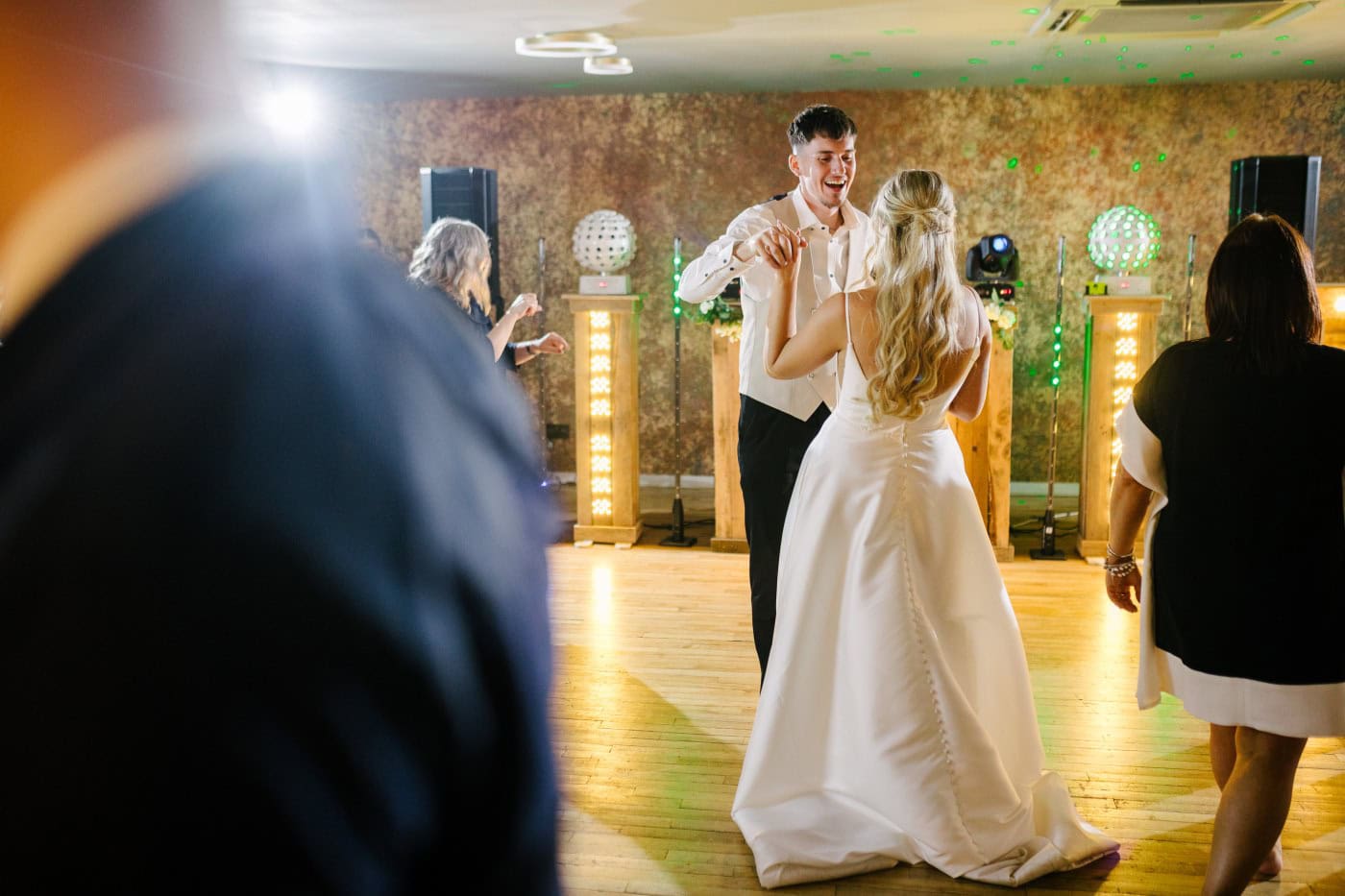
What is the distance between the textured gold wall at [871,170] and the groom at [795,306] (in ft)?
12.1

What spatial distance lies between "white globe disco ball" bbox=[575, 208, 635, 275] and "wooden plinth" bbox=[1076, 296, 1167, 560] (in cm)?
251

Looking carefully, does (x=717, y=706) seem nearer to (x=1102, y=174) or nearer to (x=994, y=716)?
(x=994, y=716)

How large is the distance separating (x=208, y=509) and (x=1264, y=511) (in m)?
2.05

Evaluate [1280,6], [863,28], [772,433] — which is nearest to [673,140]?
[863,28]

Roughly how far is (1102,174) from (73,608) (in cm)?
703

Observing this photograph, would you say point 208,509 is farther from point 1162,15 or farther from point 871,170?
point 871,170

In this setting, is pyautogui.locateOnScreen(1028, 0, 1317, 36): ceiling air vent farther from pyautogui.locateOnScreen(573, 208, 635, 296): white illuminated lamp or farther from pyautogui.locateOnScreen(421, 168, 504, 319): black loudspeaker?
pyautogui.locateOnScreen(421, 168, 504, 319): black loudspeaker

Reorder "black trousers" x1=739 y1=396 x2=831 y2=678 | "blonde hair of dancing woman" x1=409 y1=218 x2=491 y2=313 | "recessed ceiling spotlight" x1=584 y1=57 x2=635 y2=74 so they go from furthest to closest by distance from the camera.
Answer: "recessed ceiling spotlight" x1=584 y1=57 x2=635 y2=74
"blonde hair of dancing woman" x1=409 y1=218 x2=491 y2=313
"black trousers" x1=739 y1=396 x2=831 y2=678

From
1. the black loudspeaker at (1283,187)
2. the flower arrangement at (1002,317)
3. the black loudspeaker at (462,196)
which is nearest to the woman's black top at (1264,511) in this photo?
the flower arrangement at (1002,317)

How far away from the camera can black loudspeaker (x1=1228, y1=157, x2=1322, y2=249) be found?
5.04m

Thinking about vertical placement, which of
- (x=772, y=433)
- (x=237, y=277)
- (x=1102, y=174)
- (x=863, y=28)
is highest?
(x=863, y=28)

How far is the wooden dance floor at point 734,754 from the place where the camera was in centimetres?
245

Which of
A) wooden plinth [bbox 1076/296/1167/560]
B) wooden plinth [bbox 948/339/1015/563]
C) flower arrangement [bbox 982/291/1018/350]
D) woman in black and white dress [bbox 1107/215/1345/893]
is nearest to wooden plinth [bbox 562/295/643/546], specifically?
wooden plinth [bbox 948/339/1015/563]

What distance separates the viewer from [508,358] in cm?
439
